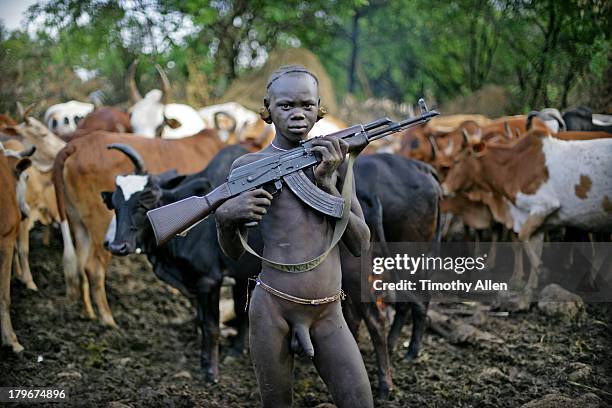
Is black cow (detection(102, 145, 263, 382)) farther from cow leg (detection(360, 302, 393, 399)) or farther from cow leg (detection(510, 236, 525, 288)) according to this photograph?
cow leg (detection(510, 236, 525, 288))

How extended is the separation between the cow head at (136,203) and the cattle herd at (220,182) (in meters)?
0.01

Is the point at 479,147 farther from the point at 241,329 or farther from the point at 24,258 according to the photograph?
the point at 24,258

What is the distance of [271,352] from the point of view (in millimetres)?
→ 3406

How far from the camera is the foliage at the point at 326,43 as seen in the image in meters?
9.04

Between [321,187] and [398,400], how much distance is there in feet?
7.86

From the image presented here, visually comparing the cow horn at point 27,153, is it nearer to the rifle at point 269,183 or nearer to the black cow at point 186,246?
the black cow at point 186,246

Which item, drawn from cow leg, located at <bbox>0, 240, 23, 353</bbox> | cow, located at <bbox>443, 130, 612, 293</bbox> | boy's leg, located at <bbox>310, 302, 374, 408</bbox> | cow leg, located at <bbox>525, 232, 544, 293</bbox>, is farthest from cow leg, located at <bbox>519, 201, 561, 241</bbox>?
cow leg, located at <bbox>0, 240, 23, 353</bbox>

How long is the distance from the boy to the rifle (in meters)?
0.06

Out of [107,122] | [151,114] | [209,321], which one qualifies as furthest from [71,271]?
[151,114]

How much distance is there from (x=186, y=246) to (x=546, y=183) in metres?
3.84

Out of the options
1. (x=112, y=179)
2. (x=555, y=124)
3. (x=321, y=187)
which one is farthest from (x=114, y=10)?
(x=321, y=187)

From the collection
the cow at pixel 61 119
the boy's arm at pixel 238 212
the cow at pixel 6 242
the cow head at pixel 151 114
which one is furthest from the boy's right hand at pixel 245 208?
the cow at pixel 61 119

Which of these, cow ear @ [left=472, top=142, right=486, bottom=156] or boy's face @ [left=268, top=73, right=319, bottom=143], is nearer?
boy's face @ [left=268, top=73, right=319, bottom=143]

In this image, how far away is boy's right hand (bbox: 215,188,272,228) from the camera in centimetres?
336
